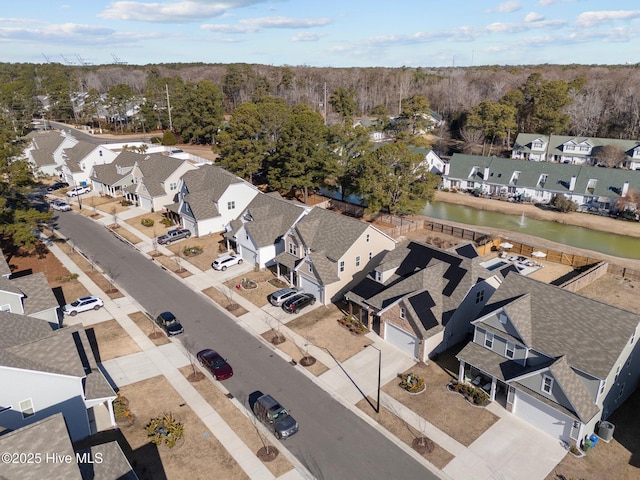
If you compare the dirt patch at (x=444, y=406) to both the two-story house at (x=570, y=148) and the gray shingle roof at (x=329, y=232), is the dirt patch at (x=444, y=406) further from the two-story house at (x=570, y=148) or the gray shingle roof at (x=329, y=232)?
the two-story house at (x=570, y=148)

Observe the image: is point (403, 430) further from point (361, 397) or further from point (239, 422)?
point (239, 422)

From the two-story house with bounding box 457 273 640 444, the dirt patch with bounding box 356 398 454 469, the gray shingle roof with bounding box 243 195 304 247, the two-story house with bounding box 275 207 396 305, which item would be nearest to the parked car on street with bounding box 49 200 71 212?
the gray shingle roof with bounding box 243 195 304 247

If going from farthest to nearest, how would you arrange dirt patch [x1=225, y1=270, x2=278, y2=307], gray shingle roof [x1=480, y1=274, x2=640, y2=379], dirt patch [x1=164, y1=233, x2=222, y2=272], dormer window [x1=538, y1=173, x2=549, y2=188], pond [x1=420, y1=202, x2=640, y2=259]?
1. dormer window [x1=538, y1=173, x2=549, y2=188]
2. pond [x1=420, y1=202, x2=640, y2=259]
3. dirt patch [x1=164, y1=233, x2=222, y2=272]
4. dirt patch [x1=225, y1=270, x2=278, y2=307]
5. gray shingle roof [x1=480, y1=274, x2=640, y2=379]

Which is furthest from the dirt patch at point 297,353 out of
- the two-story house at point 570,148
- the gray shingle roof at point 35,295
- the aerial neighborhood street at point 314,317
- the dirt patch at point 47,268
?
the two-story house at point 570,148

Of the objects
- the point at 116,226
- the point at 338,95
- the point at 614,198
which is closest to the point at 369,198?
the point at 116,226

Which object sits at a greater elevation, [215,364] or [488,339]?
[488,339]

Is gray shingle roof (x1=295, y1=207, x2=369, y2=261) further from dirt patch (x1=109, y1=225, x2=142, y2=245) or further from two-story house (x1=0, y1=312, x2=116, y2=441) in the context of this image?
dirt patch (x1=109, y1=225, x2=142, y2=245)

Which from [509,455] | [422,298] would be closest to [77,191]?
[422,298]

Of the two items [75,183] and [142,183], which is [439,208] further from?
[75,183]
